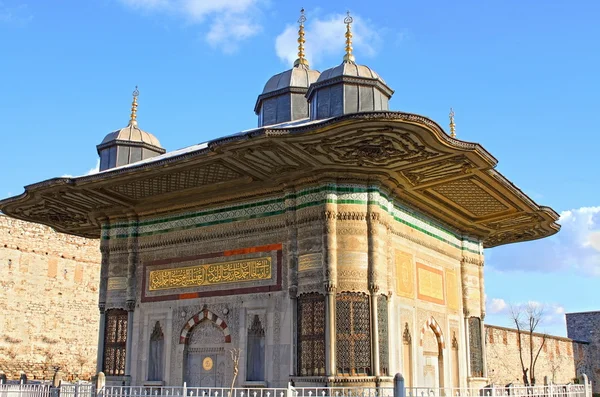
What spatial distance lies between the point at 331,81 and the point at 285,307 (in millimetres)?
3767

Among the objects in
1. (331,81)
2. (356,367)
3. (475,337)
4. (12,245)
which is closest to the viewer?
(356,367)

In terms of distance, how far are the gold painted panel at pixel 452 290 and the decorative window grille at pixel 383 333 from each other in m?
3.04

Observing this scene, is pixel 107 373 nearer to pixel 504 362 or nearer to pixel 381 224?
pixel 381 224

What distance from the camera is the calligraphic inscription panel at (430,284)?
38.8 ft

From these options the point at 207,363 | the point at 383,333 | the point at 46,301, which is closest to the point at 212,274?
the point at 207,363

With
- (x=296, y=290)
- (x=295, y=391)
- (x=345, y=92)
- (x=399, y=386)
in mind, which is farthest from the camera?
(x=345, y=92)

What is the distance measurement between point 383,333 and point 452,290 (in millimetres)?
3526

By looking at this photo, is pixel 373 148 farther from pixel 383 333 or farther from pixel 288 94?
pixel 288 94

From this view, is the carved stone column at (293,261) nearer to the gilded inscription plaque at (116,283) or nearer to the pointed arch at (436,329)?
the pointed arch at (436,329)

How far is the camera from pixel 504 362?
2300 cm

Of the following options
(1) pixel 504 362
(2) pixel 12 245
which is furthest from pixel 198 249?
(1) pixel 504 362

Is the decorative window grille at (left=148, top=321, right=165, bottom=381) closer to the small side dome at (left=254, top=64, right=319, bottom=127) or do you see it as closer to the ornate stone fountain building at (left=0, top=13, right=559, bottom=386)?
the ornate stone fountain building at (left=0, top=13, right=559, bottom=386)

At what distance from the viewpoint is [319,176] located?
1021 cm

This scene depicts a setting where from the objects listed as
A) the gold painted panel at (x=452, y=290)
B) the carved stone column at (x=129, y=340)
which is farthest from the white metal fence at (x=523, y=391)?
the carved stone column at (x=129, y=340)
